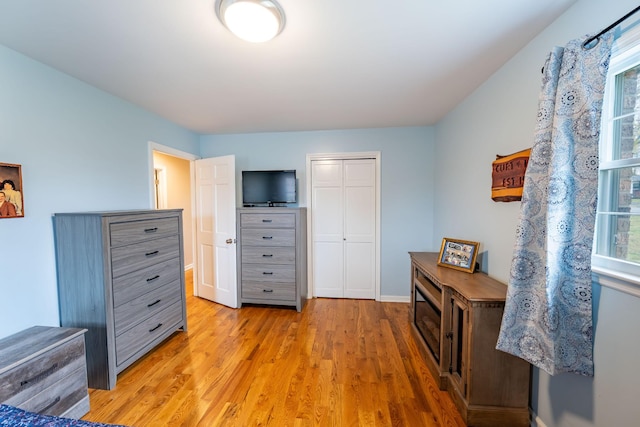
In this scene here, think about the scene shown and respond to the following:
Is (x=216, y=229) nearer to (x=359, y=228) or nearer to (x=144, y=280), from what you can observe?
(x=144, y=280)

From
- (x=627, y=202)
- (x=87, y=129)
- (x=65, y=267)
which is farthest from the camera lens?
(x=87, y=129)

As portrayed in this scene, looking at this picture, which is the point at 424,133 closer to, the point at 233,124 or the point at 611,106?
the point at 611,106

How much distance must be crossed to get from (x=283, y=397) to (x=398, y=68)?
2504 millimetres

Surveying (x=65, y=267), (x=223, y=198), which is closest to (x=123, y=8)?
(x=65, y=267)

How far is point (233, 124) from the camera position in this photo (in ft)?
Result: 10.1

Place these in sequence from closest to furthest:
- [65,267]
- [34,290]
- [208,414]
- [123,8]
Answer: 1. [123,8]
2. [208,414]
3. [34,290]
4. [65,267]

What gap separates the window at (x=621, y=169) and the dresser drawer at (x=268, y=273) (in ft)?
8.61

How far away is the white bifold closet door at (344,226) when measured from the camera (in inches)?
132

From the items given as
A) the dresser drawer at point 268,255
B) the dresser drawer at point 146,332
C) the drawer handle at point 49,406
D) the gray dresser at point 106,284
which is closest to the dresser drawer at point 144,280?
the gray dresser at point 106,284

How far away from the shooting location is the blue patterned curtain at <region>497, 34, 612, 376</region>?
1.07 metres

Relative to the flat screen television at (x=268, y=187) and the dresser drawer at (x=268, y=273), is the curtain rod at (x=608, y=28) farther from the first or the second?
the dresser drawer at (x=268, y=273)

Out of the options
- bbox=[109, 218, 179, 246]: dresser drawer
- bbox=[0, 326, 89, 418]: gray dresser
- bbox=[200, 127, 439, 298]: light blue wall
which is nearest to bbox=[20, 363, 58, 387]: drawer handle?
bbox=[0, 326, 89, 418]: gray dresser

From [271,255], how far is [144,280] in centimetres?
136

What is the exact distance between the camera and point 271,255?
312 centimetres
